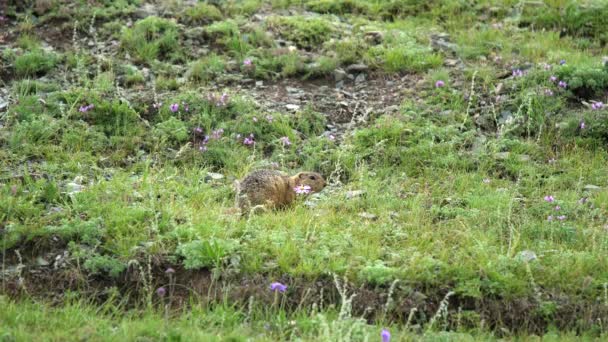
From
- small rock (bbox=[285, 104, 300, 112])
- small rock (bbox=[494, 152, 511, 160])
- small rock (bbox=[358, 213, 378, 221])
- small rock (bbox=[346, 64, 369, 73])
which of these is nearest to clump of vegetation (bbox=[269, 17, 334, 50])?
small rock (bbox=[346, 64, 369, 73])

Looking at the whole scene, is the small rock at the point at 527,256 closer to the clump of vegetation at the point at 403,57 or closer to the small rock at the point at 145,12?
the clump of vegetation at the point at 403,57

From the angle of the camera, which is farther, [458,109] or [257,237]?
[458,109]

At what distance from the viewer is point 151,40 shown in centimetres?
1287

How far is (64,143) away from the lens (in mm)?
10141

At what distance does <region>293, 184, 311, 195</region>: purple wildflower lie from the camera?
9023 mm

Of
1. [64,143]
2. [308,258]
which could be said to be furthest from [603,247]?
[64,143]

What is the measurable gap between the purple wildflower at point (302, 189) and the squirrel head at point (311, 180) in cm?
11

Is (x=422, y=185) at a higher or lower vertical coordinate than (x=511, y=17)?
lower

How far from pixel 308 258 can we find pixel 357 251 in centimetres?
51

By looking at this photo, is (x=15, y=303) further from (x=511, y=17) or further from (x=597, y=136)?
(x=511, y=17)

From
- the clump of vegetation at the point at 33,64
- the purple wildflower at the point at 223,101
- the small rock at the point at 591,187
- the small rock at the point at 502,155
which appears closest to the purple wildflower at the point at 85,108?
the clump of vegetation at the point at 33,64

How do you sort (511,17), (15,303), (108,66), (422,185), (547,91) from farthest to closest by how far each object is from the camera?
(511,17), (108,66), (547,91), (422,185), (15,303)

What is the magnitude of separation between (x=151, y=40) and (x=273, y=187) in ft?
16.4

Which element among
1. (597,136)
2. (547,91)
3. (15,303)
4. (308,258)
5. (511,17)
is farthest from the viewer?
(511,17)
